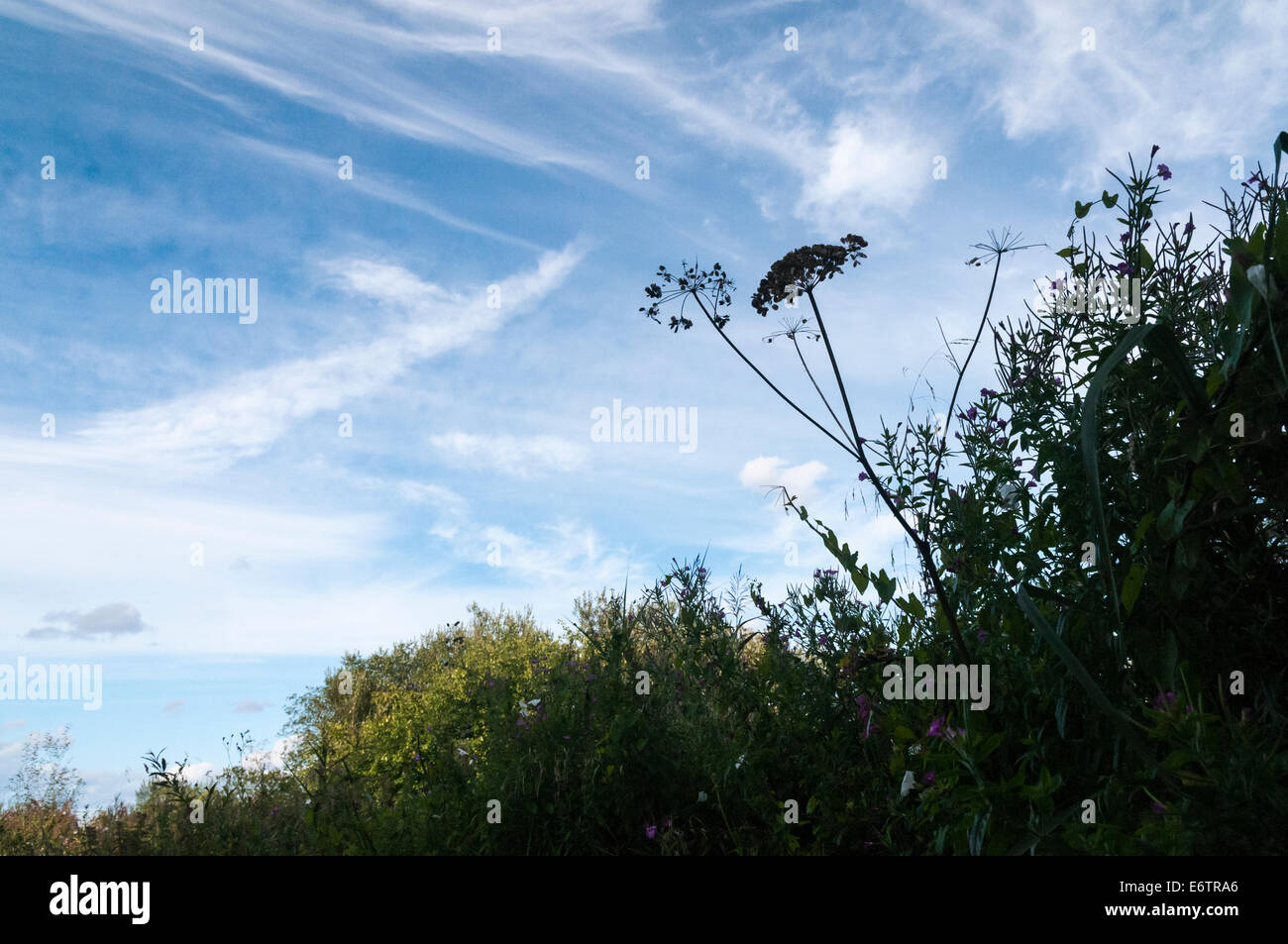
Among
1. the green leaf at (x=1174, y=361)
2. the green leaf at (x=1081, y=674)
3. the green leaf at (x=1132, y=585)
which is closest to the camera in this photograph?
the green leaf at (x=1081, y=674)

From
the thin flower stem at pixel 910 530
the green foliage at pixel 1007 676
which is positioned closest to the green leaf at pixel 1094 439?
the green foliage at pixel 1007 676

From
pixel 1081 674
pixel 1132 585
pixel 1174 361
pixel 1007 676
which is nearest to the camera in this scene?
pixel 1081 674

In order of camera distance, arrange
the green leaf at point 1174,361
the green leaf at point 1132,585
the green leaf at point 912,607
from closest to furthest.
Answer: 1. the green leaf at point 1174,361
2. the green leaf at point 1132,585
3. the green leaf at point 912,607

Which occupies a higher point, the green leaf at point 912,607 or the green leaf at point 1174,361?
the green leaf at point 1174,361

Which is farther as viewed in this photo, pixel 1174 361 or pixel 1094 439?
pixel 1174 361

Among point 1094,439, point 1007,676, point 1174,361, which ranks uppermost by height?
point 1174,361

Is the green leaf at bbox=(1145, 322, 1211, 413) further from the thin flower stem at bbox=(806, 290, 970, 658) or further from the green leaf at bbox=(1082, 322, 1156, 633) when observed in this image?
the thin flower stem at bbox=(806, 290, 970, 658)

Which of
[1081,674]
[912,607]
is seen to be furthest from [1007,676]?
[1081,674]

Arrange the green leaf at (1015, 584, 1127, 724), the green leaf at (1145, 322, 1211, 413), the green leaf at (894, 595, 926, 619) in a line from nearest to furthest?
the green leaf at (1015, 584, 1127, 724)
the green leaf at (1145, 322, 1211, 413)
the green leaf at (894, 595, 926, 619)

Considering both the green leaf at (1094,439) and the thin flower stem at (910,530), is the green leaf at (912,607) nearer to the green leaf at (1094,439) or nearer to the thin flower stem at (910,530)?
the thin flower stem at (910,530)

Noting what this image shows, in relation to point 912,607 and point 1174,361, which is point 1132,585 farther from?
point 912,607

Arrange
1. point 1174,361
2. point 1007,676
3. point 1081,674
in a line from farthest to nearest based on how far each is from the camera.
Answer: point 1007,676
point 1174,361
point 1081,674

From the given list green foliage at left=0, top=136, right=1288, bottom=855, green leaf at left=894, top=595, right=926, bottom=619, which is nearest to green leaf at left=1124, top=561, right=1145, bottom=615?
green foliage at left=0, top=136, right=1288, bottom=855
